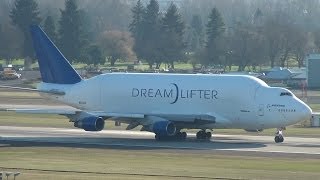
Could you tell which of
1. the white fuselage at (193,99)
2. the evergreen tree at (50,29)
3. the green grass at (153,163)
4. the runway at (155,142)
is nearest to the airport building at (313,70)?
the evergreen tree at (50,29)

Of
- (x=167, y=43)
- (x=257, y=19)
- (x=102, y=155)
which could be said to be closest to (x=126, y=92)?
(x=102, y=155)

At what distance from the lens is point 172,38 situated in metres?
164

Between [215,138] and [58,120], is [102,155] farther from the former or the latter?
[58,120]

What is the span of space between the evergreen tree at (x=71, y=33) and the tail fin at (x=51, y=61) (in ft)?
266

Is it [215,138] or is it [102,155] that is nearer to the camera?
[102,155]

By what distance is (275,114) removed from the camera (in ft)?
215

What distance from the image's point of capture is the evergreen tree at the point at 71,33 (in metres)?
155

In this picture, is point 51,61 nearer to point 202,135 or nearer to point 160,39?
point 202,135

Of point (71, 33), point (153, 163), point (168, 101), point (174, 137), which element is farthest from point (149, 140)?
point (71, 33)

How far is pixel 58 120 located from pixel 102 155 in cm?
2925

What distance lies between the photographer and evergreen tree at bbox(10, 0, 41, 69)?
151375mm

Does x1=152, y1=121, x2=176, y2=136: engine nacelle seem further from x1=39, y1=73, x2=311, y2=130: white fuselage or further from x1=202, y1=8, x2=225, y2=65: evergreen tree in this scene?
x1=202, y1=8, x2=225, y2=65: evergreen tree

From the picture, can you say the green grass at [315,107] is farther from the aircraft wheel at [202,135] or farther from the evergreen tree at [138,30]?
the evergreen tree at [138,30]

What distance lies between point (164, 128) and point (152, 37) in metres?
103
